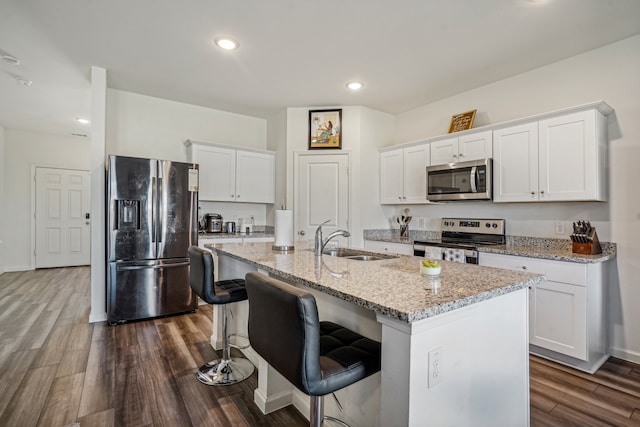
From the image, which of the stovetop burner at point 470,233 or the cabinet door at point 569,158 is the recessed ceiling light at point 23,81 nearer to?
the stovetop burner at point 470,233

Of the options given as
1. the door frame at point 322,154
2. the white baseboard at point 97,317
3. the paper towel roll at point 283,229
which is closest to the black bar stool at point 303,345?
the paper towel roll at point 283,229

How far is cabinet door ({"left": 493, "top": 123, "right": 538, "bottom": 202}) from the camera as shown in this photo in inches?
115

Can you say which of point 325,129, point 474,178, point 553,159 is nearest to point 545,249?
point 553,159

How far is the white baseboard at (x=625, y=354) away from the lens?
2.57 m

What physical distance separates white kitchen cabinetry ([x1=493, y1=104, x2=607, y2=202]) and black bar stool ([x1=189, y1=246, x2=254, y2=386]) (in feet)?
8.55

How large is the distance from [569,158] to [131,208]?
4.02m

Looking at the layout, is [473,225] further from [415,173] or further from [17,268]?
[17,268]

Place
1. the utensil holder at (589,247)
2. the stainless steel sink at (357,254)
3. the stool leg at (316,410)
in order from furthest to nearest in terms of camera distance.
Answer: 1. the utensil holder at (589,247)
2. the stainless steel sink at (357,254)
3. the stool leg at (316,410)

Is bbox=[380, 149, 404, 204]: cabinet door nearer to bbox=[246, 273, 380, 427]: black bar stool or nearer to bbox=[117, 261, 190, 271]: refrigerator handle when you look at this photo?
bbox=[117, 261, 190, 271]: refrigerator handle

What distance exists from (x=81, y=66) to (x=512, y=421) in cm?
443

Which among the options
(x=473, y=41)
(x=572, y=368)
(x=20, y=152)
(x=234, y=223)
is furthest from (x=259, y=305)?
(x=20, y=152)

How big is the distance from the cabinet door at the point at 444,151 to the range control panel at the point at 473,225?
0.70m

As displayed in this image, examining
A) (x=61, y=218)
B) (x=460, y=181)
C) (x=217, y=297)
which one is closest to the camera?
(x=217, y=297)

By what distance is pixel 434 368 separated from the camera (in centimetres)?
109
